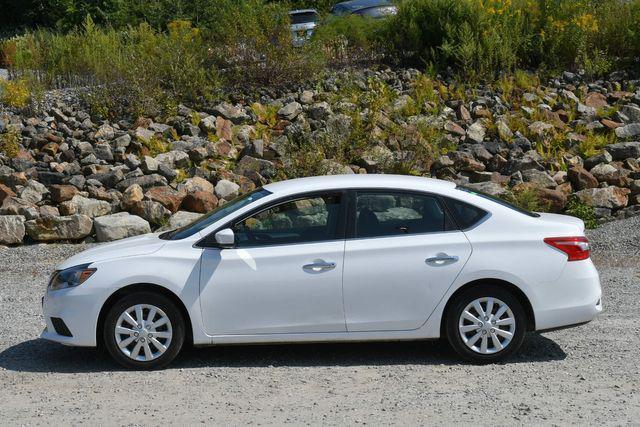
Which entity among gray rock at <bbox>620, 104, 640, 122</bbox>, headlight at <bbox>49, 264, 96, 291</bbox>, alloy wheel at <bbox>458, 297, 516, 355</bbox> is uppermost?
headlight at <bbox>49, 264, 96, 291</bbox>

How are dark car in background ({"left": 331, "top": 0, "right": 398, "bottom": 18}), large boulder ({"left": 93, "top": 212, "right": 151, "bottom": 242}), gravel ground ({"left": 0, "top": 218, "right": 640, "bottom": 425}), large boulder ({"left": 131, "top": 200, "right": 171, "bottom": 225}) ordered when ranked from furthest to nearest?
dark car in background ({"left": 331, "top": 0, "right": 398, "bottom": 18}) < large boulder ({"left": 131, "top": 200, "right": 171, "bottom": 225}) < large boulder ({"left": 93, "top": 212, "right": 151, "bottom": 242}) < gravel ground ({"left": 0, "top": 218, "right": 640, "bottom": 425})

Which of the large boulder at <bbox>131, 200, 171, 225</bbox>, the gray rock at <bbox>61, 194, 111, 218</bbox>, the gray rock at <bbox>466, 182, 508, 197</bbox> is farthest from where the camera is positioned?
the gray rock at <bbox>466, 182, 508, 197</bbox>

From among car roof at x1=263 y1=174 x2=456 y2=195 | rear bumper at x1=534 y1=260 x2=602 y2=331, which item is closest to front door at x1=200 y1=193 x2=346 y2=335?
car roof at x1=263 y1=174 x2=456 y2=195

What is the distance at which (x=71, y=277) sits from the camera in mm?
7617

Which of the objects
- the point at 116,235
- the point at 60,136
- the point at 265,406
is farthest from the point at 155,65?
the point at 265,406

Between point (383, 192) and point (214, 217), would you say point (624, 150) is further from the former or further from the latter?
point (214, 217)

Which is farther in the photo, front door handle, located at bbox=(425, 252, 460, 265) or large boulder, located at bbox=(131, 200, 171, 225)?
large boulder, located at bbox=(131, 200, 171, 225)

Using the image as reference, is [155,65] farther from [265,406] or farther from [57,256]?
[265,406]

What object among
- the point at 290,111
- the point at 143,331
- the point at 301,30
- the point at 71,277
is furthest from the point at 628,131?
the point at 71,277

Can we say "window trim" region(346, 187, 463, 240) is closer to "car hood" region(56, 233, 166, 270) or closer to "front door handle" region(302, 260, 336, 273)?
"front door handle" region(302, 260, 336, 273)

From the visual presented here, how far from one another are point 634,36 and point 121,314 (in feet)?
43.5

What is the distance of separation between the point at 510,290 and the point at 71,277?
11.3 feet

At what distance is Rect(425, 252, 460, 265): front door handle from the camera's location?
7.49m

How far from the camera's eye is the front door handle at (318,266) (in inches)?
294
